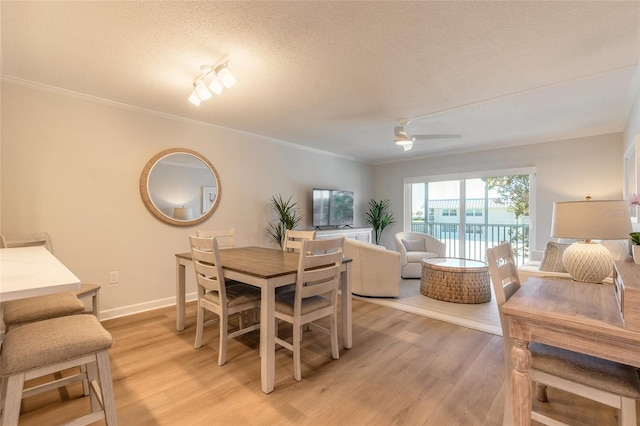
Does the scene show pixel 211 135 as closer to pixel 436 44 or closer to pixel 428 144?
pixel 436 44

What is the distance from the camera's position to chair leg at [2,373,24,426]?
1.08m

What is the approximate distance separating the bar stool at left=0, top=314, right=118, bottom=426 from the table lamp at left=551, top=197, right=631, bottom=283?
2.41 meters

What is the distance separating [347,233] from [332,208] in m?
0.60

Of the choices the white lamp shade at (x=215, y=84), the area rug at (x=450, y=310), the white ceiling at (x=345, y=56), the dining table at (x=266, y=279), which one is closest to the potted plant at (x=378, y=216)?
the area rug at (x=450, y=310)

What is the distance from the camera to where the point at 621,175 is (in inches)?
159

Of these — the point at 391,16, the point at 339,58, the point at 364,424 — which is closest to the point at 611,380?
the point at 364,424

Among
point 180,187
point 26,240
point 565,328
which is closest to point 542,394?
point 565,328

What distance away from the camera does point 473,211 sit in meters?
5.66

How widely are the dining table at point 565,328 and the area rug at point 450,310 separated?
5.53 ft

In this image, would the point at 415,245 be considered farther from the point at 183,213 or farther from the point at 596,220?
the point at 183,213

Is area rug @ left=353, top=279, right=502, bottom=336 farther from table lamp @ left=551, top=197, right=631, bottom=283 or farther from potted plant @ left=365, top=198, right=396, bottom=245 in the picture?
potted plant @ left=365, top=198, right=396, bottom=245

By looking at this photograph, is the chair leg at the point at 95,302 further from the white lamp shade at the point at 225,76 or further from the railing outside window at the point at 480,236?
the railing outside window at the point at 480,236

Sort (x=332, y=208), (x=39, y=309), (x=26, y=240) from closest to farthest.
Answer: (x=39, y=309) → (x=26, y=240) → (x=332, y=208)

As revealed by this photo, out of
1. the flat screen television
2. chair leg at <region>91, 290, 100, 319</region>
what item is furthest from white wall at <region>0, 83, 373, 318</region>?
the flat screen television
